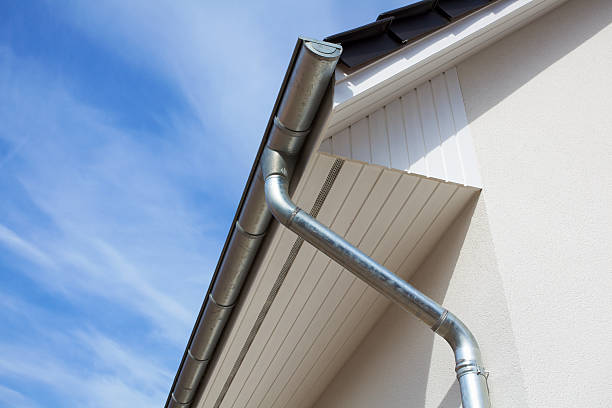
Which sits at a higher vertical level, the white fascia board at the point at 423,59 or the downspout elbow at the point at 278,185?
the white fascia board at the point at 423,59

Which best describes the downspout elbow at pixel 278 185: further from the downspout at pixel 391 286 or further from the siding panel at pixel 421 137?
the siding panel at pixel 421 137

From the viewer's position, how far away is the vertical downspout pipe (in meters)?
2.07

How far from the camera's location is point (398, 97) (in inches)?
115

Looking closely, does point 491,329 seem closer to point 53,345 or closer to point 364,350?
point 364,350

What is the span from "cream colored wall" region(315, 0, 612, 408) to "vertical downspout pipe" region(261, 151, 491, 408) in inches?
6.9

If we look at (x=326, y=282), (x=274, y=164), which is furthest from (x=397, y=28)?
(x=326, y=282)

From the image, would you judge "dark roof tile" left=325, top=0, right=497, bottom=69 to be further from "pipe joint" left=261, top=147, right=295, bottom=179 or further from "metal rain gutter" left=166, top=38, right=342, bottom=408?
"pipe joint" left=261, top=147, right=295, bottom=179

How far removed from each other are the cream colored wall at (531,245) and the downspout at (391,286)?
175mm

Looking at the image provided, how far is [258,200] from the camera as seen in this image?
99.8 inches

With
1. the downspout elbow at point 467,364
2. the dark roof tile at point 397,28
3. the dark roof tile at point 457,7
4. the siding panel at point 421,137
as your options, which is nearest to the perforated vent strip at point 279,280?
the siding panel at point 421,137

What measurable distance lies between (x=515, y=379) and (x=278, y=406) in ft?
8.43

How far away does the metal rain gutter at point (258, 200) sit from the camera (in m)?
2.12

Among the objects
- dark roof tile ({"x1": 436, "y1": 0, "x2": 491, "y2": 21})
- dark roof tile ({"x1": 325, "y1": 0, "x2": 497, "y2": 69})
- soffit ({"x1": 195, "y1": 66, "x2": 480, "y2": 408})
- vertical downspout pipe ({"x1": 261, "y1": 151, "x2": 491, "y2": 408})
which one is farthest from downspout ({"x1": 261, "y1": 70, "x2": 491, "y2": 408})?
dark roof tile ({"x1": 436, "y1": 0, "x2": 491, "y2": 21})

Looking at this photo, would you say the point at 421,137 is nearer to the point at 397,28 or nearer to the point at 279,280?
the point at 397,28
